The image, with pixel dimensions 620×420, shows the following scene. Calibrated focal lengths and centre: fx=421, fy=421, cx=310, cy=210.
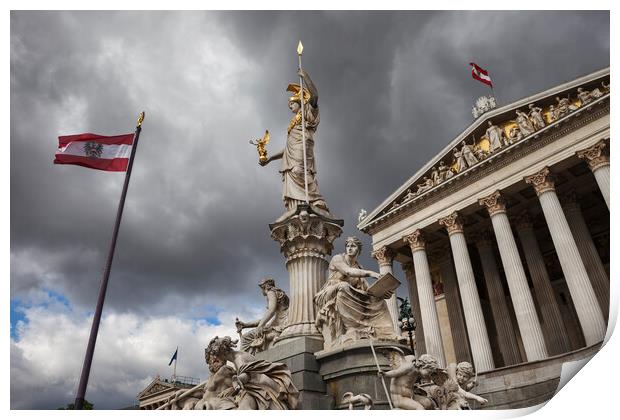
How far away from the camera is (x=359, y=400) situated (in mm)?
5609

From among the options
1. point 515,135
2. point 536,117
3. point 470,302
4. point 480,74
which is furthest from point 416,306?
point 480,74

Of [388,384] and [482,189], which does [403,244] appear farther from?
[388,384]

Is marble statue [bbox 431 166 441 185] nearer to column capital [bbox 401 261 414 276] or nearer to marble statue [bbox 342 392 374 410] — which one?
column capital [bbox 401 261 414 276]

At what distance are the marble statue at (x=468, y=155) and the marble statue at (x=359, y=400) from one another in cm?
2315

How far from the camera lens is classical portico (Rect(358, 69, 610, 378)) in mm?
21484

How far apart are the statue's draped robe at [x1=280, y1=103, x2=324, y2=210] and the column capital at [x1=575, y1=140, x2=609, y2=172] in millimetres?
17723

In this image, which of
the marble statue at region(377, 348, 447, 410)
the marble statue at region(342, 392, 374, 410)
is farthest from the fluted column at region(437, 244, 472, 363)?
the marble statue at region(342, 392, 374, 410)

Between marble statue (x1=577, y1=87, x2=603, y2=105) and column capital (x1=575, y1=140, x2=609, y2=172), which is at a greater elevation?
marble statue (x1=577, y1=87, x2=603, y2=105)

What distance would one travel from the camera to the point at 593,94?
22438mm

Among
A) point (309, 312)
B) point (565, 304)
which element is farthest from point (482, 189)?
point (309, 312)

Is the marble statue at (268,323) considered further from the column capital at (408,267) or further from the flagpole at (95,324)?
the column capital at (408,267)

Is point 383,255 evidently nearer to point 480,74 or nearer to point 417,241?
point 417,241

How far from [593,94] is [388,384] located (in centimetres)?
2325

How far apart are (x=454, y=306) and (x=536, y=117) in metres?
13.6
